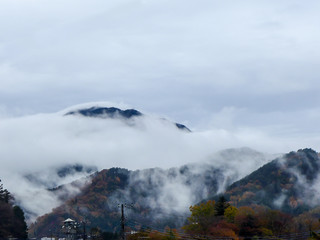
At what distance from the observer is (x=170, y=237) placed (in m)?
108

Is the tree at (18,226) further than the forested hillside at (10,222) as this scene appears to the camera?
Yes

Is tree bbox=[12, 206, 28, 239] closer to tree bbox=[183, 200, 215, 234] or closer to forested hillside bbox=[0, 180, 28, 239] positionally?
forested hillside bbox=[0, 180, 28, 239]

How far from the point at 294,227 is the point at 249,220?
1952 centimetres

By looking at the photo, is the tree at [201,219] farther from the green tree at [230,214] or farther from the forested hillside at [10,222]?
the forested hillside at [10,222]

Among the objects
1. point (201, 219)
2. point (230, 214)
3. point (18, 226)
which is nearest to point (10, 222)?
point (18, 226)

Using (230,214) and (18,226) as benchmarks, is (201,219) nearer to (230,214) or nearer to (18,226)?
(230,214)

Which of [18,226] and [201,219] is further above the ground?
[18,226]

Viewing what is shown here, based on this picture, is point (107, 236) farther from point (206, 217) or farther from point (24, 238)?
point (206, 217)

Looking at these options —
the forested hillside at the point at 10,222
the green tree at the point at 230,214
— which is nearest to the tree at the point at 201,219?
the green tree at the point at 230,214

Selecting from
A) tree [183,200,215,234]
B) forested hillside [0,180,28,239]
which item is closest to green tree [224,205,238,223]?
tree [183,200,215,234]

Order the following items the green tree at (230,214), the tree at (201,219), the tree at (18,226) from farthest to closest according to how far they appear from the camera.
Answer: the tree at (18,226)
the green tree at (230,214)
the tree at (201,219)

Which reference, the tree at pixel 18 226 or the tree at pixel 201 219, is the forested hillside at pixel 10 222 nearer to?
the tree at pixel 18 226

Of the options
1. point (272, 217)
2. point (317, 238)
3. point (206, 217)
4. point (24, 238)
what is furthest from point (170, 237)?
point (24, 238)

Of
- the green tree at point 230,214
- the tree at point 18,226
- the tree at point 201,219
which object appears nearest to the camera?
the tree at point 201,219
